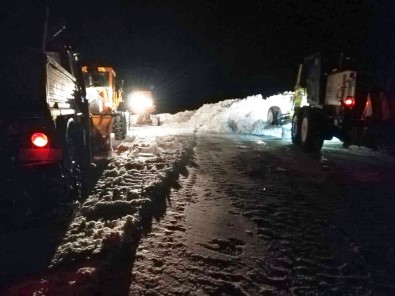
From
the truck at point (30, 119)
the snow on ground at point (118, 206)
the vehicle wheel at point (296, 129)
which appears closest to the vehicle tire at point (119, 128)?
the snow on ground at point (118, 206)

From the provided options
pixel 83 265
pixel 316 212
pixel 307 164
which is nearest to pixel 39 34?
pixel 83 265

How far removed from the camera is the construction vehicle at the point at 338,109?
1038 centimetres

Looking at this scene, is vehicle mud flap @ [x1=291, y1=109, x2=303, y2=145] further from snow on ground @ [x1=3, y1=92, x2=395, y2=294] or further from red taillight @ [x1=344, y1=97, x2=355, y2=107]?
snow on ground @ [x1=3, y1=92, x2=395, y2=294]

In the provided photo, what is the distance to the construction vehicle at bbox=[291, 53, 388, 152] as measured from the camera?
1038 centimetres

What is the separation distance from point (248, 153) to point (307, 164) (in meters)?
2.14

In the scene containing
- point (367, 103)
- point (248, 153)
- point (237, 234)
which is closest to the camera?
point (237, 234)

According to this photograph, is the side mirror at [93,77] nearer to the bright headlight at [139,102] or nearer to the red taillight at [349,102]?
the red taillight at [349,102]

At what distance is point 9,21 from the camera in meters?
5.46

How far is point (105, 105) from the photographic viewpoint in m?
14.7

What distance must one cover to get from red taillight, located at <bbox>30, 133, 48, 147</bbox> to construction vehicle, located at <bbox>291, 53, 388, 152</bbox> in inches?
328

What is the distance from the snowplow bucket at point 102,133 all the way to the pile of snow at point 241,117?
8746mm

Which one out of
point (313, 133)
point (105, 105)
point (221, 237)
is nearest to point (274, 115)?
point (313, 133)

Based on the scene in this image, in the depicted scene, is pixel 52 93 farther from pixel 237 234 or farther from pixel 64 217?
pixel 237 234

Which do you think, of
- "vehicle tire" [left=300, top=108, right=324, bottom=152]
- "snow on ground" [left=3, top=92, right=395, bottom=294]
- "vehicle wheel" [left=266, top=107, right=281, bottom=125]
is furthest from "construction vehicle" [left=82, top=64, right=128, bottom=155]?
"vehicle wheel" [left=266, top=107, right=281, bottom=125]
